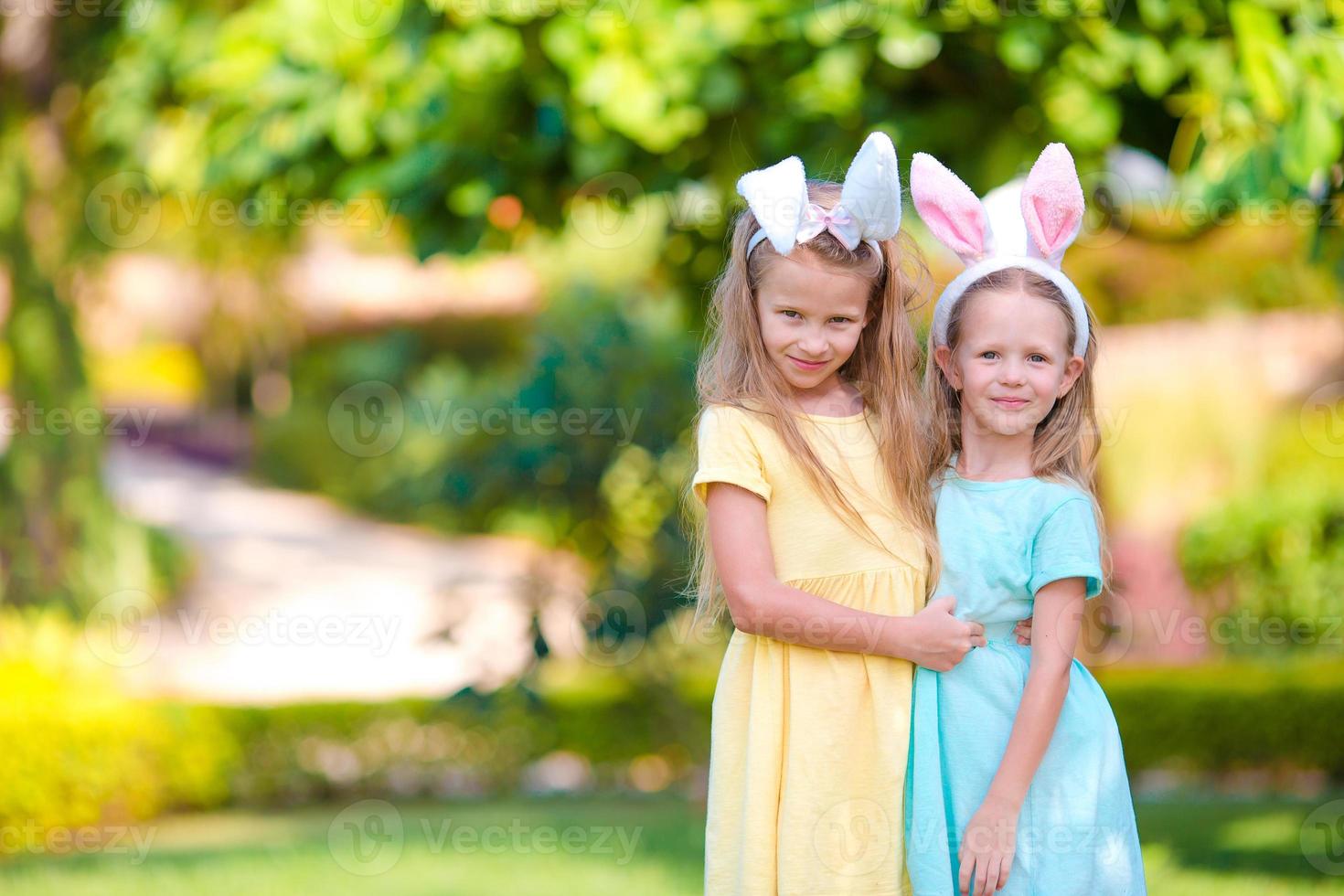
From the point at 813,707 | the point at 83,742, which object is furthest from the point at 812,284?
the point at 83,742

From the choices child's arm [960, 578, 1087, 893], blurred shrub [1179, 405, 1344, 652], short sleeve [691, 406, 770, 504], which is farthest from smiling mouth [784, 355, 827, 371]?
blurred shrub [1179, 405, 1344, 652]

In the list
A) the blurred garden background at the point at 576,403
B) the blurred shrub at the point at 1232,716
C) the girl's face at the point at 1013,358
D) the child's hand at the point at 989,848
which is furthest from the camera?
the blurred shrub at the point at 1232,716

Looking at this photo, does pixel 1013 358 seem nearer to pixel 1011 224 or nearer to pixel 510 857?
pixel 1011 224

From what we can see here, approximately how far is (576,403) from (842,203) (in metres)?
4.74

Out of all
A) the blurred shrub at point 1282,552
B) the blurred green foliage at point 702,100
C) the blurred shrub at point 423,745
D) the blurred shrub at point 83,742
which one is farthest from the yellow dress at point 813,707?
the blurred shrub at point 1282,552

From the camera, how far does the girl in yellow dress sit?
210 centimetres

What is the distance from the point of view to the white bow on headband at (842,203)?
209 centimetres

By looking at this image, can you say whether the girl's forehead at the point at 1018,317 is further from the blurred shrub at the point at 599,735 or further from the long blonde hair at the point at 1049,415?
the blurred shrub at the point at 599,735

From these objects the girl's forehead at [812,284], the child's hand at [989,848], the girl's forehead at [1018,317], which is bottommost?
the child's hand at [989,848]

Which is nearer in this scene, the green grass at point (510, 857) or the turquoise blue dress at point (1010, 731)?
the turquoise blue dress at point (1010, 731)

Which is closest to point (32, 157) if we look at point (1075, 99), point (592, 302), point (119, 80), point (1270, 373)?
point (119, 80)

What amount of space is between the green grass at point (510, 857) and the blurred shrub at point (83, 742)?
0.31 metres

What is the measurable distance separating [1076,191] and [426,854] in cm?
506

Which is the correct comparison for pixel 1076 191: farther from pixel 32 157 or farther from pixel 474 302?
pixel 474 302
